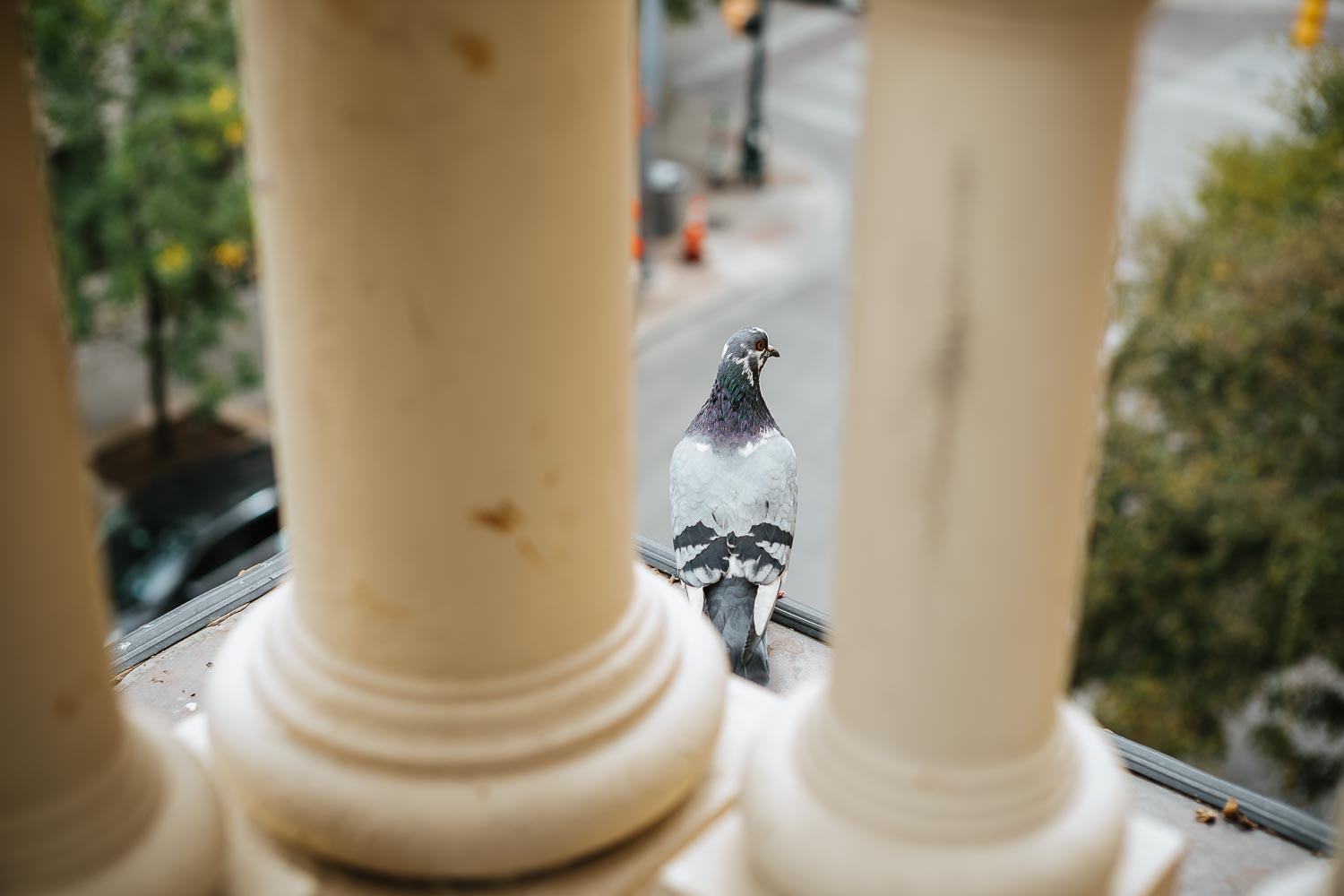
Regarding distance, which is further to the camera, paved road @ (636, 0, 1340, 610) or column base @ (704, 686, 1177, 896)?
paved road @ (636, 0, 1340, 610)

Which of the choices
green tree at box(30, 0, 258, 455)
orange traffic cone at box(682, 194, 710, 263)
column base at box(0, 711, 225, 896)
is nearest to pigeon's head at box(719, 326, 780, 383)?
column base at box(0, 711, 225, 896)

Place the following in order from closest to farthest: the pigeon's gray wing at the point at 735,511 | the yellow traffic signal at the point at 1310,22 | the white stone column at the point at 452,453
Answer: the white stone column at the point at 452,453, the pigeon's gray wing at the point at 735,511, the yellow traffic signal at the point at 1310,22

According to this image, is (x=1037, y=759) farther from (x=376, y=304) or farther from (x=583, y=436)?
(x=376, y=304)

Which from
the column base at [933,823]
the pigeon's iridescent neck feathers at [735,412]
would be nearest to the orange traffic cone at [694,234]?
the pigeon's iridescent neck feathers at [735,412]

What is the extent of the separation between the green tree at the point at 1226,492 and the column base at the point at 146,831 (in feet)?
31.1

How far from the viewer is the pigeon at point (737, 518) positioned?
7.04 meters

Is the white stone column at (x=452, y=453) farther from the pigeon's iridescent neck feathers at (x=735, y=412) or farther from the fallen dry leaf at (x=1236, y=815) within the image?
the pigeon's iridescent neck feathers at (x=735, y=412)

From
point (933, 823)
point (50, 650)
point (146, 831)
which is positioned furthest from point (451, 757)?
point (933, 823)

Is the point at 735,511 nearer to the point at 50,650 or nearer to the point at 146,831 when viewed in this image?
the point at 146,831

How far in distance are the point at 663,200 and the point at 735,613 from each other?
1914 centimetres

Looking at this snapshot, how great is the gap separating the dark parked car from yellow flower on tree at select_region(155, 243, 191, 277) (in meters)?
2.16

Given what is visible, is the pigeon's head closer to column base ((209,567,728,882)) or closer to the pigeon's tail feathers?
the pigeon's tail feathers

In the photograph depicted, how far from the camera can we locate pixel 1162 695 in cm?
1249

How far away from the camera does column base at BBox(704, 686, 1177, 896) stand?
362 centimetres
